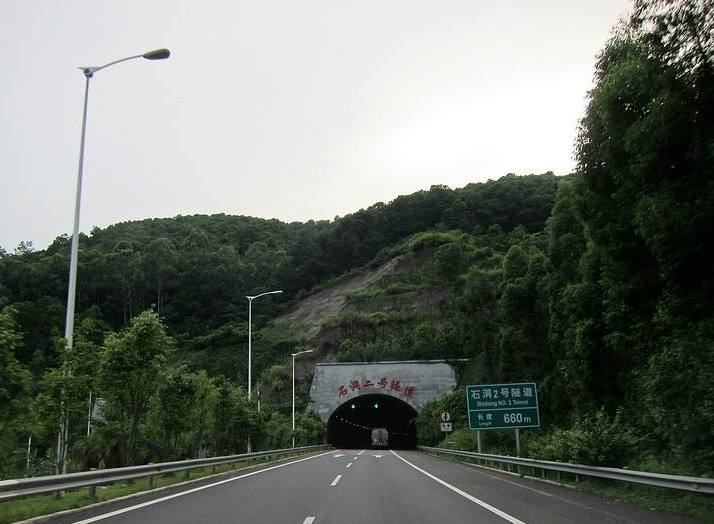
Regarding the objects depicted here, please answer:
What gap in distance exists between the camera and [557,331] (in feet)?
95.5

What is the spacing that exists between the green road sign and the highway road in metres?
8.48

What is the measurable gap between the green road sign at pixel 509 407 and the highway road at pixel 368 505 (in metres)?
8.48

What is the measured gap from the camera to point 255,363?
73.9 m

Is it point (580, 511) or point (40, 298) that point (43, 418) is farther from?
point (40, 298)

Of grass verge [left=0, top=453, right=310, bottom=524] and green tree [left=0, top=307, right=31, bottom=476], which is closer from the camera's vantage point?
grass verge [left=0, top=453, right=310, bottom=524]

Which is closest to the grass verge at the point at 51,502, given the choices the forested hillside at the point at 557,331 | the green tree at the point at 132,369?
the forested hillside at the point at 557,331

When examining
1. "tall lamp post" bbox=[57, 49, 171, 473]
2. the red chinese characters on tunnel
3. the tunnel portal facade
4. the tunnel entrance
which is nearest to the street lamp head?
"tall lamp post" bbox=[57, 49, 171, 473]

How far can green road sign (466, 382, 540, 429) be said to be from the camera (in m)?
23.3

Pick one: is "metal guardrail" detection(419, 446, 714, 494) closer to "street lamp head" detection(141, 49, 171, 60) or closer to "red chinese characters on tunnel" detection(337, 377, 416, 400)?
"street lamp head" detection(141, 49, 171, 60)

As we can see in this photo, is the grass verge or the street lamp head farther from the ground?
the street lamp head

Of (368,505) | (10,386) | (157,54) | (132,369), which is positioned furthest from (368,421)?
(10,386)

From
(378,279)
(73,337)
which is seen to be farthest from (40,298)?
(73,337)

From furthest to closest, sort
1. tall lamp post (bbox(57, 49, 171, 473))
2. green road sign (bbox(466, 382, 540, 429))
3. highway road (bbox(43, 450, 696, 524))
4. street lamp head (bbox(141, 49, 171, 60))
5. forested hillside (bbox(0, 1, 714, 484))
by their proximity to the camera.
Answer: green road sign (bbox(466, 382, 540, 429)) < street lamp head (bbox(141, 49, 171, 60)) < tall lamp post (bbox(57, 49, 171, 473)) < forested hillside (bbox(0, 1, 714, 484)) < highway road (bbox(43, 450, 696, 524))

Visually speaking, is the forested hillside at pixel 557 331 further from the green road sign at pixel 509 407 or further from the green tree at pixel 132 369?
the green road sign at pixel 509 407
